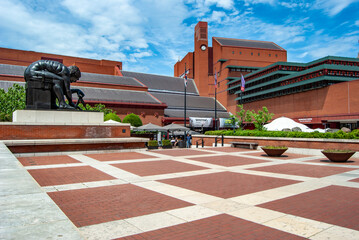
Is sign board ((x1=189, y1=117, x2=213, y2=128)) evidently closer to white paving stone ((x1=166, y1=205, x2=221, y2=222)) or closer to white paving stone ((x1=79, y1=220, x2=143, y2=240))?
white paving stone ((x1=166, y1=205, x2=221, y2=222))

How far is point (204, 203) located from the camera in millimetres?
6184

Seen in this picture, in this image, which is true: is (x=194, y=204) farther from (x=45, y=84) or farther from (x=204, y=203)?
(x=45, y=84)

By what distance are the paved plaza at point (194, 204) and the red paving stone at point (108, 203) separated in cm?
2

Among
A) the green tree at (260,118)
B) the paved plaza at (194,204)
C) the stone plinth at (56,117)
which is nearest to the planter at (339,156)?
the paved plaza at (194,204)

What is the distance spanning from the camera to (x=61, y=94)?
1638cm

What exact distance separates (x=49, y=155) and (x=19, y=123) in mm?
2550

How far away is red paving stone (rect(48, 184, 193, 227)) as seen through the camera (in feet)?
17.1

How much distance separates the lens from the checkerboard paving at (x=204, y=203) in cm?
454

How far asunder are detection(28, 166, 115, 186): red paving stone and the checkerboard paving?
0.03 m

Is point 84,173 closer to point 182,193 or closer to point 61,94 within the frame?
point 182,193

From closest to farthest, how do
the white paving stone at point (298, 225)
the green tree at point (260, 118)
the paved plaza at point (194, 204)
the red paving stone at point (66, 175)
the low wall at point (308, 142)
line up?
the paved plaza at point (194, 204) → the white paving stone at point (298, 225) → the red paving stone at point (66, 175) → the low wall at point (308, 142) → the green tree at point (260, 118)

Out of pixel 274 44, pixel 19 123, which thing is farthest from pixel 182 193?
pixel 274 44

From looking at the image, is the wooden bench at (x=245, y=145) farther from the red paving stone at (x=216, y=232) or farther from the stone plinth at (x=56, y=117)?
the red paving stone at (x=216, y=232)

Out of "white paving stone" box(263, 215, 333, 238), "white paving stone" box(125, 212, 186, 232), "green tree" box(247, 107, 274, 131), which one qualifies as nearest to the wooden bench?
"green tree" box(247, 107, 274, 131)
